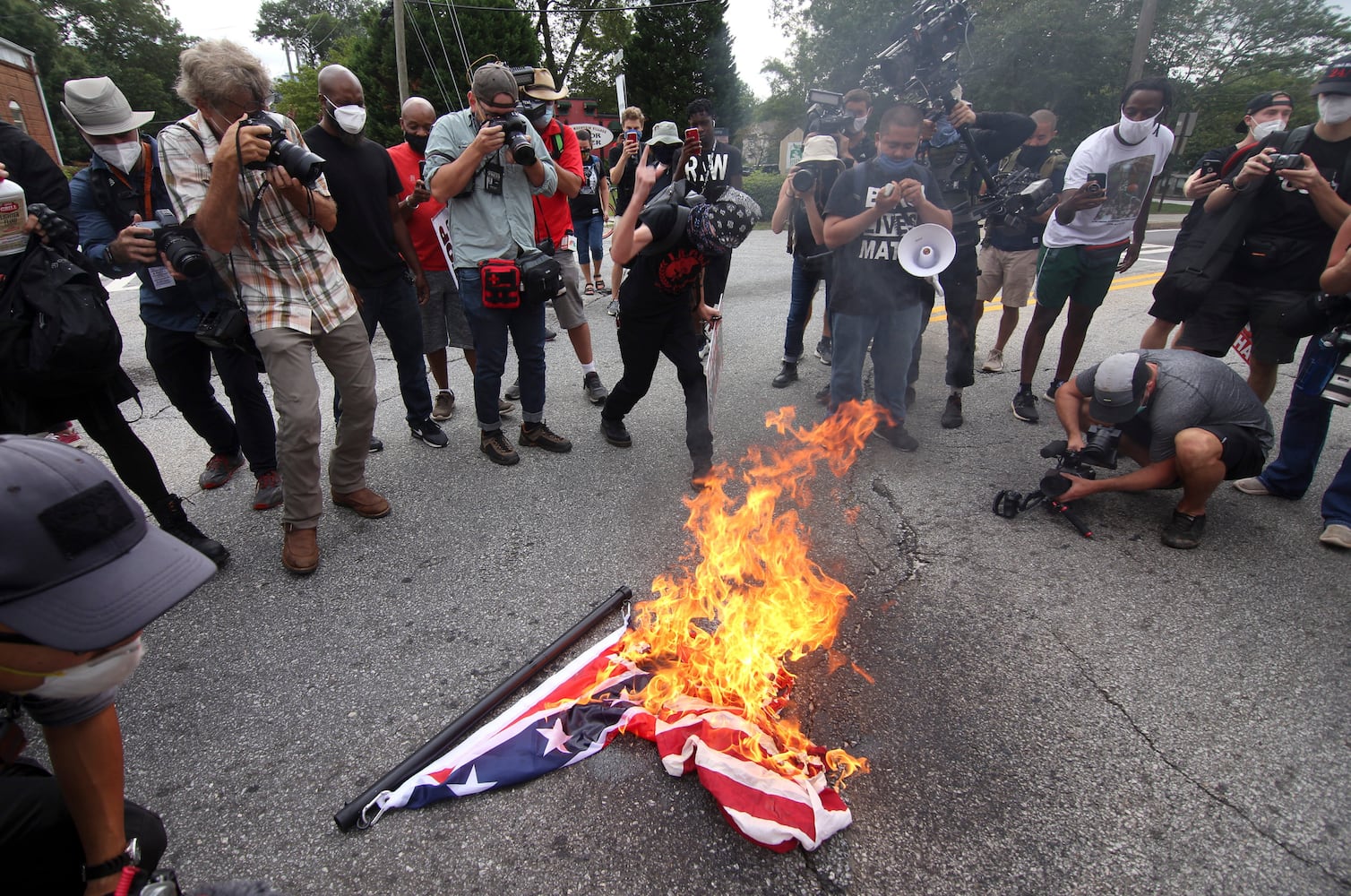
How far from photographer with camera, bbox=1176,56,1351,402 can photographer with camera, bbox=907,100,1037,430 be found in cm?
128

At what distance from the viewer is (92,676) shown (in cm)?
124

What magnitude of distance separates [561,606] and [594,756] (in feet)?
2.81

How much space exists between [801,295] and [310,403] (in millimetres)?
3826

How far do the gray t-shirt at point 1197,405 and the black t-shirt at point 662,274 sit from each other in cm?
254

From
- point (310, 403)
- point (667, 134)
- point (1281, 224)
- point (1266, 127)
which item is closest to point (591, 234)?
Result: point (667, 134)

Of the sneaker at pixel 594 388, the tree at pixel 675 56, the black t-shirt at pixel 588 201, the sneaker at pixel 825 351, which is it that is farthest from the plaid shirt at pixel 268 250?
the tree at pixel 675 56

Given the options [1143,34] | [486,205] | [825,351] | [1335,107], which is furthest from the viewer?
[1143,34]

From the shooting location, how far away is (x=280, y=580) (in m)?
3.18

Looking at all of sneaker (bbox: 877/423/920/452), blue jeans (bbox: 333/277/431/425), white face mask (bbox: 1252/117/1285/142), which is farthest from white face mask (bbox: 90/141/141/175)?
white face mask (bbox: 1252/117/1285/142)

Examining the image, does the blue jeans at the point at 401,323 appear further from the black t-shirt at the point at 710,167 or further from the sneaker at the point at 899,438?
the sneaker at the point at 899,438

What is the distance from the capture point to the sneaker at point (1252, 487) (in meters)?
3.78

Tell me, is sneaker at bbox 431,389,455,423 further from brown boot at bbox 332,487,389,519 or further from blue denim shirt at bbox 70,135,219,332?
blue denim shirt at bbox 70,135,219,332

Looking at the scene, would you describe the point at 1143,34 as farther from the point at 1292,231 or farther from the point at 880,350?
the point at 880,350

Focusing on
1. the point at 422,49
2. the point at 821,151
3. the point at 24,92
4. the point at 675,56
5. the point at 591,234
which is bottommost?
the point at 591,234
